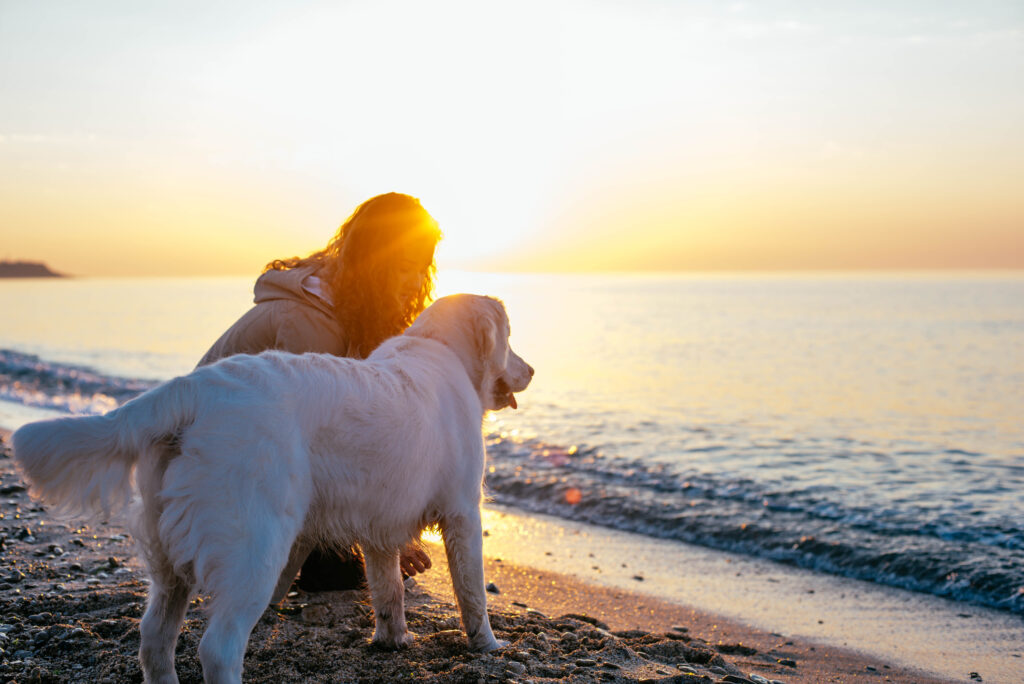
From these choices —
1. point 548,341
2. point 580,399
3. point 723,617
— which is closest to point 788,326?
point 548,341

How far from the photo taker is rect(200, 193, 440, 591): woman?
16.1ft

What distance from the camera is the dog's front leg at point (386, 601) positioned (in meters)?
4.43

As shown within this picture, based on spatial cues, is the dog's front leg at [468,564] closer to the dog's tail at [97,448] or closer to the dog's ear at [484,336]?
the dog's ear at [484,336]

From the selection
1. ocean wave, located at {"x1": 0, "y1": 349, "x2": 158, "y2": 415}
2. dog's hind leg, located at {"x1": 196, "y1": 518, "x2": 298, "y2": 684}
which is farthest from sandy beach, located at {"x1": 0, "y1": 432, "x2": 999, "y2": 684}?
ocean wave, located at {"x1": 0, "y1": 349, "x2": 158, "y2": 415}

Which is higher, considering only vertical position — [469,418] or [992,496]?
[469,418]

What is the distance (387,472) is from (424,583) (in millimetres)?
3077

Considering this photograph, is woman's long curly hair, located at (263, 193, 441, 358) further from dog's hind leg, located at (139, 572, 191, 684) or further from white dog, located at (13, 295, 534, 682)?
dog's hind leg, located at (139, 572, 191, 684)

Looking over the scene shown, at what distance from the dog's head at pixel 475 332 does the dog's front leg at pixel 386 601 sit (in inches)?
43.2

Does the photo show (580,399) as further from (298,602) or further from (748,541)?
(298,602)

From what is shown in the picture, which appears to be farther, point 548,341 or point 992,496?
point 548,341

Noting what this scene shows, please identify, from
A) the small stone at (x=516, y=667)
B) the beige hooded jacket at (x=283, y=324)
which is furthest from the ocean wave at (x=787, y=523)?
the beige hooded jacket at (x=283, y=324)

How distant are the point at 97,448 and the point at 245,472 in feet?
1.83

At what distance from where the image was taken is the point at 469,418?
165 inches

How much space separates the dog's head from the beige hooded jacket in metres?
0.79
